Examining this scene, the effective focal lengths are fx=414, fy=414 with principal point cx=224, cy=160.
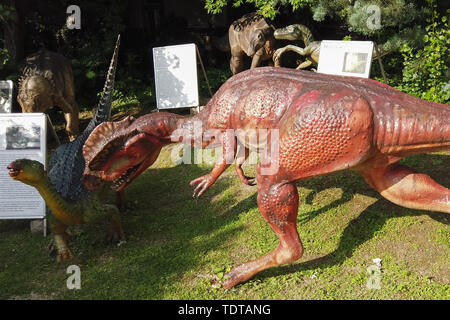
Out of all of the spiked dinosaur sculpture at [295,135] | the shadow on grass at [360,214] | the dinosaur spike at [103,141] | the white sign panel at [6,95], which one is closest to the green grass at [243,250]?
the shadow on grass at [360,214]

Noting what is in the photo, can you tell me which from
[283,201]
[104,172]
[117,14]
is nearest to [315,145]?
[283,201]

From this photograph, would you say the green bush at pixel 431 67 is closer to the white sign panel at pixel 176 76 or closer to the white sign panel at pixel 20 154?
the white sign panel at pixel 176 76

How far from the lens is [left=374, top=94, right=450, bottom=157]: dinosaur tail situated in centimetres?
266

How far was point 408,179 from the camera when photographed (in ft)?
10.0

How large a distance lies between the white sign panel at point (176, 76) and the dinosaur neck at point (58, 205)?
386 centimetres

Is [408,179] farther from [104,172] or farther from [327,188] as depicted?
[104,172]

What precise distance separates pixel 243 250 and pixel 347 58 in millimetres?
3134

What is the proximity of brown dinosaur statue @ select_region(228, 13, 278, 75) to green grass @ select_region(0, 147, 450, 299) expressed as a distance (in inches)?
174

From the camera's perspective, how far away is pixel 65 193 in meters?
3.88

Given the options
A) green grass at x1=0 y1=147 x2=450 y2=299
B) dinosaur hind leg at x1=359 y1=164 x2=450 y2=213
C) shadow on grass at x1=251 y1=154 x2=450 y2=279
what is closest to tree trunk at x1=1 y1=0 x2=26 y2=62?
green grass at x1=0 y1=147 x2=450 y2=299

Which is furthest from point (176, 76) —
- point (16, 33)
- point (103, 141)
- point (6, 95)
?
point (103, 141)

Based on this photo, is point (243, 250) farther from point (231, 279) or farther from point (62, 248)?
point (62, 248)

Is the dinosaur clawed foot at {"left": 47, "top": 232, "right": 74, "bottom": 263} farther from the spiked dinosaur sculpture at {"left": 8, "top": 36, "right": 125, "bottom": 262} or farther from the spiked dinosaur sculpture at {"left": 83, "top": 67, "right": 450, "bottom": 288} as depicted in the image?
the spiked dinosaur sculpture at {"left": 83, "top": 67, "right": 450, "bottom": 288}

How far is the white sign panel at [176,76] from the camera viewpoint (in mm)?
7270
